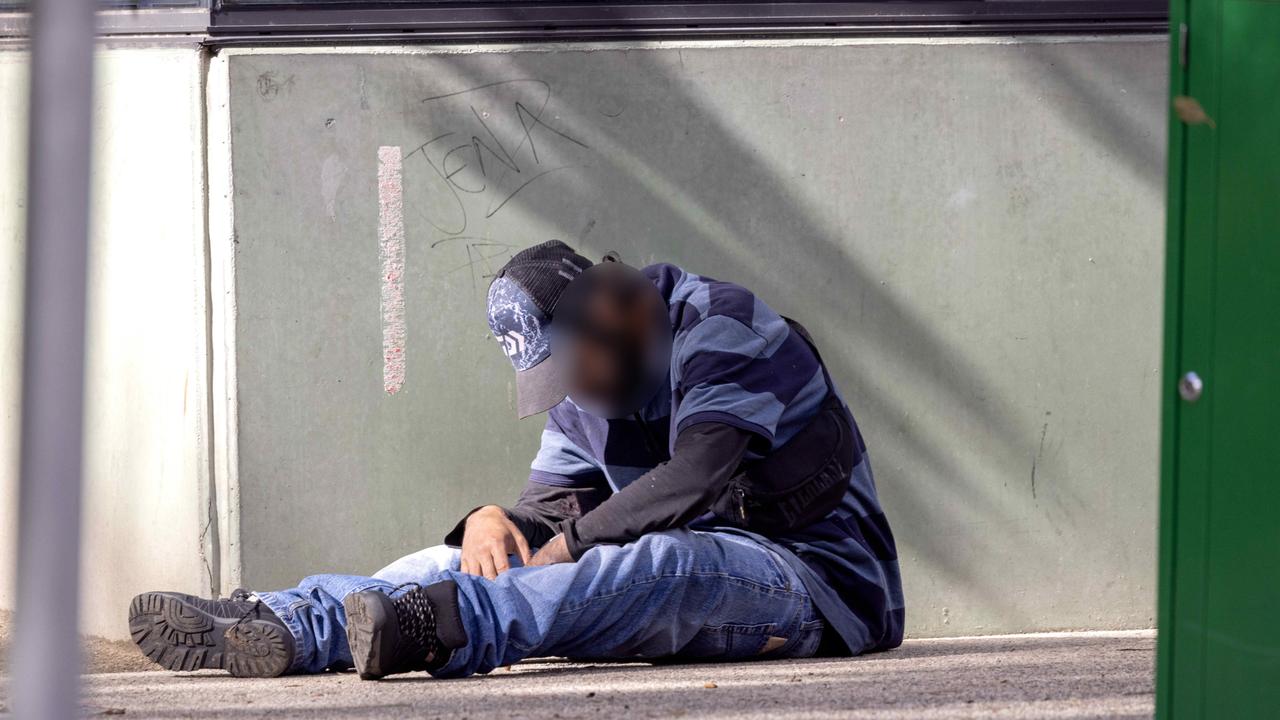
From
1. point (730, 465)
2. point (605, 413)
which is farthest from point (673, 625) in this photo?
point (605, 413)

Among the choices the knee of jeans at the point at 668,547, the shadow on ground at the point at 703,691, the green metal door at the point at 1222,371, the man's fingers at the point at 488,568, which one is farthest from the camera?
the man's fingers at the point at 488,568

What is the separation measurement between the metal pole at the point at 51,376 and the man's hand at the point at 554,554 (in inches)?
70.7

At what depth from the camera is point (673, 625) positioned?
274 cm

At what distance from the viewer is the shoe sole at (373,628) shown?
2.48 meters

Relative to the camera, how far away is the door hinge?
6.13ft

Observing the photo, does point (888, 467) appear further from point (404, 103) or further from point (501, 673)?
point (404, 103)

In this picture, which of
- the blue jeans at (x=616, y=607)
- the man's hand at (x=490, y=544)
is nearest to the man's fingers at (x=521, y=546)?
the man's hand at (x=490, y=544)

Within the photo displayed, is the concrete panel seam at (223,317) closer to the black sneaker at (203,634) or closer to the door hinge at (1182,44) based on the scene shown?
the black sneaker at (203,634)

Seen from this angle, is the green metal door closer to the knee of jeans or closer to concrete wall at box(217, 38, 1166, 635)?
the knee of jeans

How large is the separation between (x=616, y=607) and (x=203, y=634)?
85 centimetres

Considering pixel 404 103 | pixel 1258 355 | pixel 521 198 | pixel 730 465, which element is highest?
pixel 404 103

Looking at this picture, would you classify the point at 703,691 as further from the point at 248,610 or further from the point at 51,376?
the point at 51,376

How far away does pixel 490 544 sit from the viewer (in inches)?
115

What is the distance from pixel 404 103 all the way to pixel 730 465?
1632 mm
